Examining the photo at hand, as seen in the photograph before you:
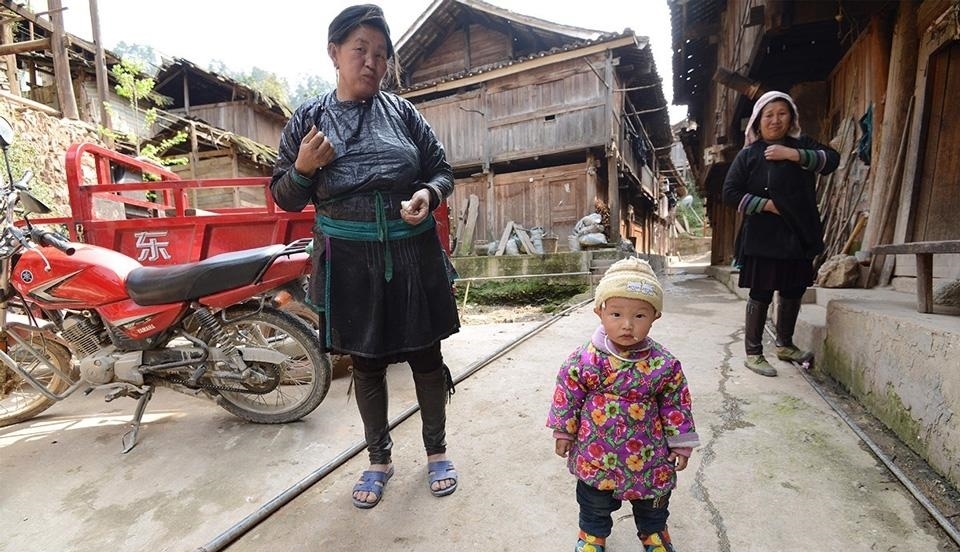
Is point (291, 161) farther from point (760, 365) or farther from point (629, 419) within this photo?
point (760, 365)

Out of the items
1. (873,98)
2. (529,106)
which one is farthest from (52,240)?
(529,106)

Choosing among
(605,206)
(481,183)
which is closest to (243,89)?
(481,183)

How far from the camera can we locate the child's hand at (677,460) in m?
1.22

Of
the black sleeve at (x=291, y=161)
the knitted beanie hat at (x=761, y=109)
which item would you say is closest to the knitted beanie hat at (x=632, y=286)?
the black sleeve at (x=291, y=161)

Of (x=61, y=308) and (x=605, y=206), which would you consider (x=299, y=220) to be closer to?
(x=61, y=308)

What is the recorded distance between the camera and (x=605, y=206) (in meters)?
11.5

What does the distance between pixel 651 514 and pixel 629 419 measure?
0.31m

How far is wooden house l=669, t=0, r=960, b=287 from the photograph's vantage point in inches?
137

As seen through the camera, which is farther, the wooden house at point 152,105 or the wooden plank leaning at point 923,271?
the wooden house at point 152,105

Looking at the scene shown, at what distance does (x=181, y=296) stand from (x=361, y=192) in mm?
1266

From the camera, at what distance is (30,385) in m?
2.66

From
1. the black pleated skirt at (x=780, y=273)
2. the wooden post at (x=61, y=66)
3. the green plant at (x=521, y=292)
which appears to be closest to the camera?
the black pleated skirt at (x=780, y=273)

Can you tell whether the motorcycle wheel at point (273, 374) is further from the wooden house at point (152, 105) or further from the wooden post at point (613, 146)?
the wooden post at point (613, 146)

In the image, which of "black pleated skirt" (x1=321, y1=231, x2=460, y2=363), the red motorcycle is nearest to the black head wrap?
"black pleated skirt" (x1=321, y1=231, x2=460, y2=363)
